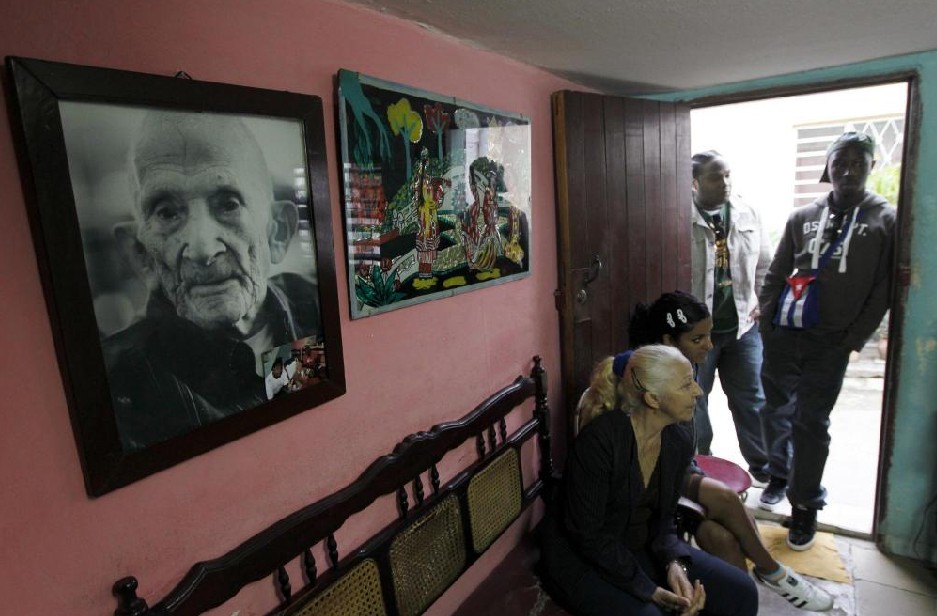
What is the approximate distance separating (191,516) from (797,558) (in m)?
2.60

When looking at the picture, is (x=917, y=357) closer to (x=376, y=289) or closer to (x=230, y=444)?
(x=376, y=289)

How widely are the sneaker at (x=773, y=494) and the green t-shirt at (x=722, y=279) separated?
A: 840 mm

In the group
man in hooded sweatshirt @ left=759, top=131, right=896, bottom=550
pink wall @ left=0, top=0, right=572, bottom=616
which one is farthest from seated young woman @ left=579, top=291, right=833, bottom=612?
man in hooded sweatshirt @ left=759, top=131, right=896, bottom=550

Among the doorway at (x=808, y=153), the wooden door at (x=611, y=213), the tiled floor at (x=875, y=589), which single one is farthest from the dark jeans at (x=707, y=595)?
the doorway at (x=808, y=153)

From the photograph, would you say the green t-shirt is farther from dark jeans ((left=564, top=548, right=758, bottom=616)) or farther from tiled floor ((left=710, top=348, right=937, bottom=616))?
dark jeans ((left=564, top=548, right=758, bottom=616))

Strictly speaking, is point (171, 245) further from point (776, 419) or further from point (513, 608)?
point (776, 419)

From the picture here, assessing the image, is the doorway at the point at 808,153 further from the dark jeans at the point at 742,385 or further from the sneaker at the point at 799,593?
the sneaker at the point at 799,593

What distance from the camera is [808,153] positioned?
5.88 metres

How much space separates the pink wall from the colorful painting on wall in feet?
0.16

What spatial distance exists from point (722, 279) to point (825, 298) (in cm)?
58

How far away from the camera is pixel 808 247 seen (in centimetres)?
257

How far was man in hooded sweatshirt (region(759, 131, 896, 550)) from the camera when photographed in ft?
7.93

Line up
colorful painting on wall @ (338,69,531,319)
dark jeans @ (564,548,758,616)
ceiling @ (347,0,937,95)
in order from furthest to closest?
dark jeans @ (564,548,758,616)
ceiling @ (347,0,937,95)
colorful painting on wall @ (338,69,531,319)

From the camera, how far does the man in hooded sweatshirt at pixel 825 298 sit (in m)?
2.42
